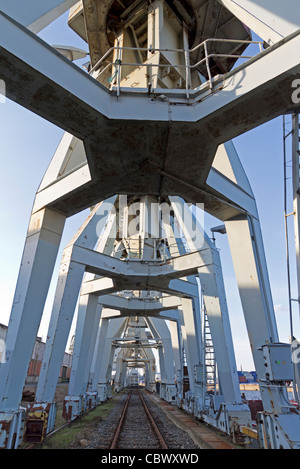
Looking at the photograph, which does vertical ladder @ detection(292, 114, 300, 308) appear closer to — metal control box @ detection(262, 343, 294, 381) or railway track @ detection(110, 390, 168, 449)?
metal control box @ detection(262, 343, 294, 381)

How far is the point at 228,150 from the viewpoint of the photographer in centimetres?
848

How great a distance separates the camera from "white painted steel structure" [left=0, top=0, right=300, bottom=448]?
4.85 metres

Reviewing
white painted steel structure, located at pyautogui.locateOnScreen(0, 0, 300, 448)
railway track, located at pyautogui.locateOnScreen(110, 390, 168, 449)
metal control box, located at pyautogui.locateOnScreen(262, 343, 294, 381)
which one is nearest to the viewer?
white painted steel structure, located at pyautogui.locateOnScreen(0, 0, 300, 448)

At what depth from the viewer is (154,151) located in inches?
256

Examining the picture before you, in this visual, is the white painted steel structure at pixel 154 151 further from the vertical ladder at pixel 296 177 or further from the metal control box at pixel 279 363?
the vertical ladder at pixel 296 177

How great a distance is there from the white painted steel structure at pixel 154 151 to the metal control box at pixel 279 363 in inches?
0.6

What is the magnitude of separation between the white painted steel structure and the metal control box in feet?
0.05

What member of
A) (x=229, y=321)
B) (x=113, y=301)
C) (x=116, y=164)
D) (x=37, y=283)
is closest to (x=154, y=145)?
(x=116, y=164)

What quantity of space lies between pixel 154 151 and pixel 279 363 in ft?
15.1

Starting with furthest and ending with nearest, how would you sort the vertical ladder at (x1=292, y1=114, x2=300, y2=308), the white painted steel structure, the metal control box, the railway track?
the railway track → the vertical ladder at (x1=292, y1=114, x2=300, y2=308) → the metal control box → the white painted steel structure

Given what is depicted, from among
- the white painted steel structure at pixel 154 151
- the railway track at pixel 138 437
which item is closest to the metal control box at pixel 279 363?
the white painted steel structure at pixel 154 151

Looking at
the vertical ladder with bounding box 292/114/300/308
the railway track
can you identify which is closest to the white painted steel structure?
the vertical ladder with bounding box 292/114/300/308

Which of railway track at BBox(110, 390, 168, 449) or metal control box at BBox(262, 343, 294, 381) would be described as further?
railway track at BBox(110, 390, 168, 449)

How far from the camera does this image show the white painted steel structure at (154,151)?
15.9 ft
